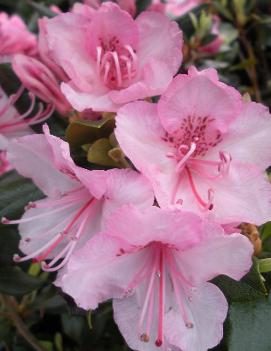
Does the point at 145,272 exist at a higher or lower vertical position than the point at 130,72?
lower

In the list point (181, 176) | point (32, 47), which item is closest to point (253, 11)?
point (32, 47)

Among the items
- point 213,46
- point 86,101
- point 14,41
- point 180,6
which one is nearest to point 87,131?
point 86,101

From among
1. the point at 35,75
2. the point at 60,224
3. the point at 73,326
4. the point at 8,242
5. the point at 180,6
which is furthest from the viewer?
the point at 180,6

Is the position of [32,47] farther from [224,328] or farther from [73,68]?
[224,328]

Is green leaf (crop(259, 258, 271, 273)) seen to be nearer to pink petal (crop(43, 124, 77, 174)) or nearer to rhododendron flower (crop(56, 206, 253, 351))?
rhododendron flower (crop(56, 206, 253, 351))

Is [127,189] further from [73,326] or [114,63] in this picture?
[73,326]
